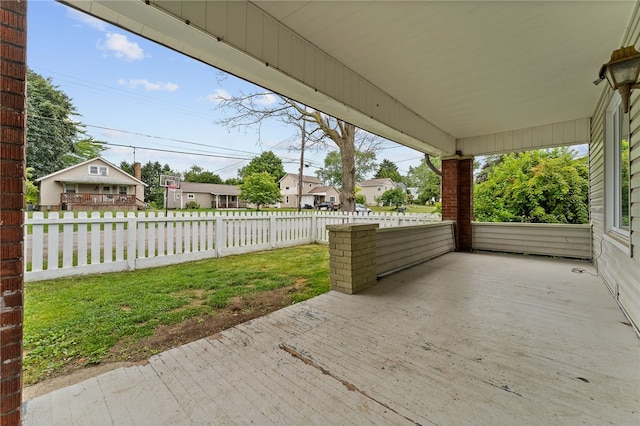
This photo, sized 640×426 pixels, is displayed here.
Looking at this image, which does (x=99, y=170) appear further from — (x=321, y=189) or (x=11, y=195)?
(x=321, y=189)

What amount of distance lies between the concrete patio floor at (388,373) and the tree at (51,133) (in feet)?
66.3

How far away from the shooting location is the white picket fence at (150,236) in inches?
163

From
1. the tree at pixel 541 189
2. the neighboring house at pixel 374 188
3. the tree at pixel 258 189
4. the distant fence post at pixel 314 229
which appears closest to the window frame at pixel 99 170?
the tree at pixel 258 189

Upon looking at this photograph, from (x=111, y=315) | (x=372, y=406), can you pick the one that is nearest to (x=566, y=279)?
(x=372, y=406)

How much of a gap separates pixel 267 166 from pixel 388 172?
23.7 meters

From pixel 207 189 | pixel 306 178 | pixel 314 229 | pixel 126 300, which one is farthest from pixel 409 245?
pixel 306 178

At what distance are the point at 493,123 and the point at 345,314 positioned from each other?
5.19m

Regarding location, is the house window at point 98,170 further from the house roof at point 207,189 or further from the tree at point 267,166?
the tree at point 267,166

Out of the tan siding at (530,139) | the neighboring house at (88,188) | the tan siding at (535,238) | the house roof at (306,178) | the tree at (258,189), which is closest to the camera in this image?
the tan siding at (530,139)

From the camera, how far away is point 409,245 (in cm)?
511

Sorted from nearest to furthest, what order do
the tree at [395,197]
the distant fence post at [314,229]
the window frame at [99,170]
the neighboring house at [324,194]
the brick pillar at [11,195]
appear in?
1. the brick pillar at [11,195]
2. the distant fence post at [314,229]
3. the window frame at [99,170]
4. the tree at [395,197]
5. the neighboring house at [324,194]

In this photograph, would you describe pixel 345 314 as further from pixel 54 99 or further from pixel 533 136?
pixel 54 99

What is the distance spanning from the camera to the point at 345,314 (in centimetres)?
287

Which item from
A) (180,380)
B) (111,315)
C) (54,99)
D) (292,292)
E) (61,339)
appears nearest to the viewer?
(180,380)
